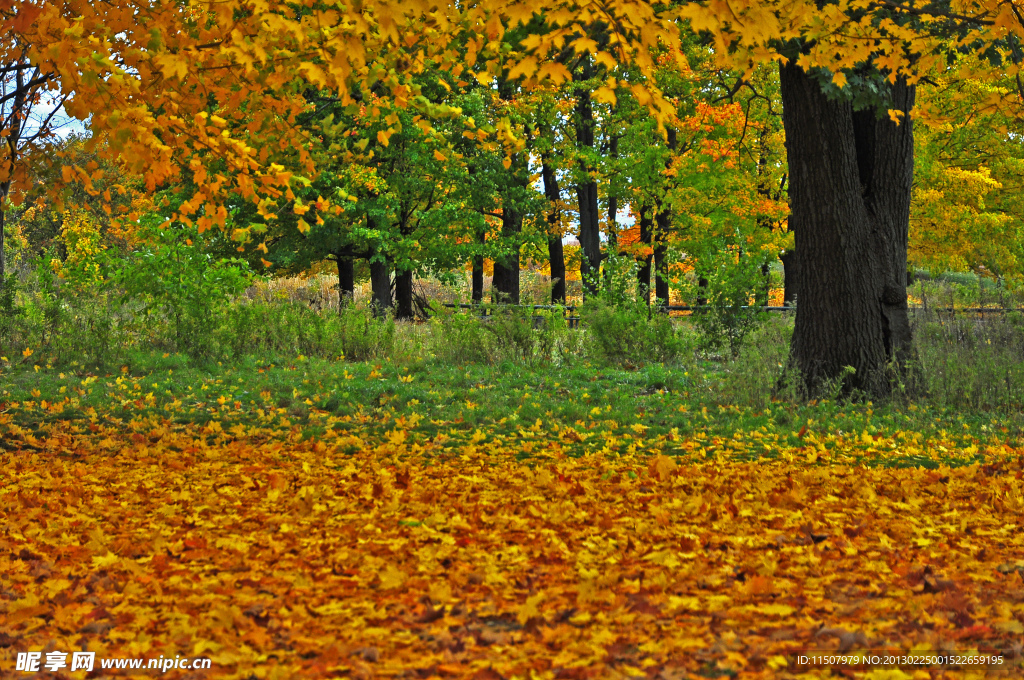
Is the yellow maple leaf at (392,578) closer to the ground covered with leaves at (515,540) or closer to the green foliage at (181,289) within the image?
the ground covered with leaves at (515,540)

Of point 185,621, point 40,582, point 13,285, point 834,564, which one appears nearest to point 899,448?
point 834,564

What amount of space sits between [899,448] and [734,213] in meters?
16.7

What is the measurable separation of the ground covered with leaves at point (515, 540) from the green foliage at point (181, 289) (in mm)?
3950

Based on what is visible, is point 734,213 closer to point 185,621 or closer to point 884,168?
point 884,168

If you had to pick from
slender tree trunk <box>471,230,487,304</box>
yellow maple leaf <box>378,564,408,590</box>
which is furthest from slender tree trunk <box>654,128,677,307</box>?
yellow maple leaf <box>378,564,408,590</box>

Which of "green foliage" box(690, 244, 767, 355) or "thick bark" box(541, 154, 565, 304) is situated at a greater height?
"thick bark" box(541, 154, 565, 304)

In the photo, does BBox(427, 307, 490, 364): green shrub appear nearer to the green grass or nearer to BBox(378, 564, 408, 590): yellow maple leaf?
the green grass

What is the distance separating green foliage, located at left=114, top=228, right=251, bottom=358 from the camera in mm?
11922

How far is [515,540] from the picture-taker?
4.26 m

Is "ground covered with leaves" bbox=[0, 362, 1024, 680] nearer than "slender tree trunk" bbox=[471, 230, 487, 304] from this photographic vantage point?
Yes

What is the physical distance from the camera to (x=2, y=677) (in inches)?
110

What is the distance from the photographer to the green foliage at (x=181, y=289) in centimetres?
1192

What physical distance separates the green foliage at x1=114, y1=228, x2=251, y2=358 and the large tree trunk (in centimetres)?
831

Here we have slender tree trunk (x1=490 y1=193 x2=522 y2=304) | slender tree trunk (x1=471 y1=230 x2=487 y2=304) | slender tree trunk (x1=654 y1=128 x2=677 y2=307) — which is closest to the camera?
slender tree trunk (x1=490 y1=193 x2=522 y2=304)
